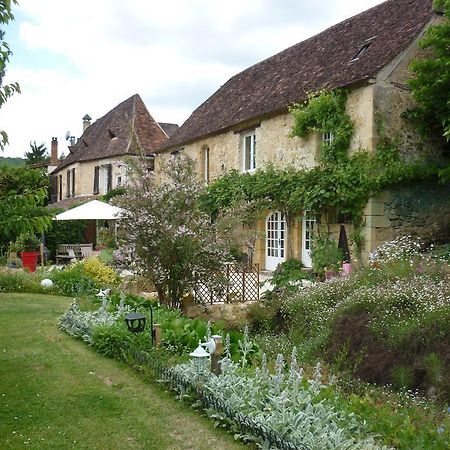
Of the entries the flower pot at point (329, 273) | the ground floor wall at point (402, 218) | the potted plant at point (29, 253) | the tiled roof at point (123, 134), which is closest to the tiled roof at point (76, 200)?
the tiled roof at point (123, 134)

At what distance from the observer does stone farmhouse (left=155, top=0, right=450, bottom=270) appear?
12.4 metres

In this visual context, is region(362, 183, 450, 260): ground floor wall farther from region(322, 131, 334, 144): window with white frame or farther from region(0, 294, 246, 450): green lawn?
region(0, 294, 246, 450): green lawn

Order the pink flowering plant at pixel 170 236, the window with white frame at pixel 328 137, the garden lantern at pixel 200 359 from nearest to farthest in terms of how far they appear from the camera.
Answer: the garden lantern at pixel 200 359
the pink flowering plant at pixel 170 236
the window with white frame at pixel 328 137

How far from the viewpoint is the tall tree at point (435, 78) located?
11273mm

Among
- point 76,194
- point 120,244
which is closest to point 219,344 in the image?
point 120,244

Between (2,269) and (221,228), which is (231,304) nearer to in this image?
(221,228)

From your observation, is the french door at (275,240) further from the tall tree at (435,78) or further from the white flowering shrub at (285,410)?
the white flowering shrub at (285,410)

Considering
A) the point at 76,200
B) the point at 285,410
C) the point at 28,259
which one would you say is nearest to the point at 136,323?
the point at 285,410

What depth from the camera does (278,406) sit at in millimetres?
4258

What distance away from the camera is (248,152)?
17.4 m

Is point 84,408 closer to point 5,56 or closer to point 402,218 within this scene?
point 5,56

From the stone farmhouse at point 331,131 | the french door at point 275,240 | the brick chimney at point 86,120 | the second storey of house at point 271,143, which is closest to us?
the stone farmhouse at point 331,131

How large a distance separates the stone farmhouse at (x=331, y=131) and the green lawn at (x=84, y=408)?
5.14 m

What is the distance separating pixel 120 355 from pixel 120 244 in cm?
318
